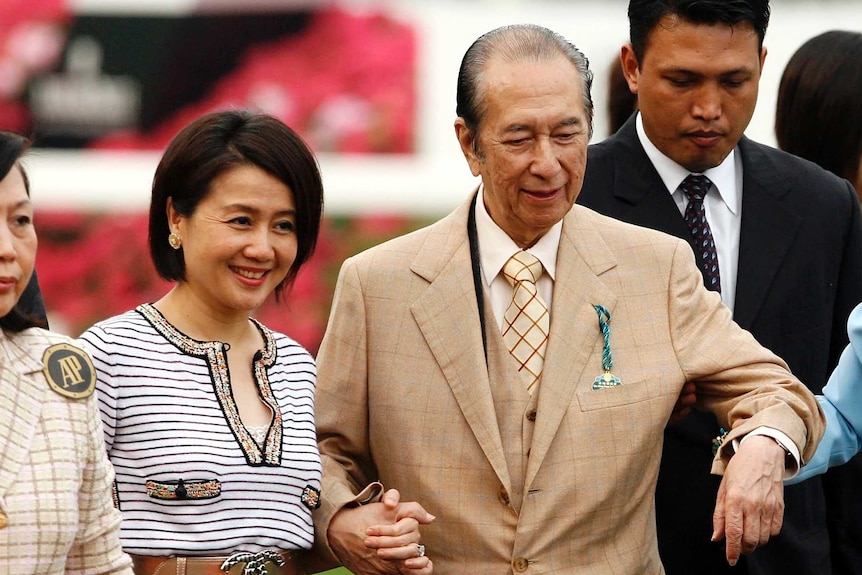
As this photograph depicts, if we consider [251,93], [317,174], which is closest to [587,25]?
[251,93]

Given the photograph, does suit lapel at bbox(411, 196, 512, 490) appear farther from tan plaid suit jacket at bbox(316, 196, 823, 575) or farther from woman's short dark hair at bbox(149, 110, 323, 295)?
woman's short dark hair at bbox(149, 110, 323, 295)

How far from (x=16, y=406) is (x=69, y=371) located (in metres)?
0.15

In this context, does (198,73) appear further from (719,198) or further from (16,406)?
(16,406)

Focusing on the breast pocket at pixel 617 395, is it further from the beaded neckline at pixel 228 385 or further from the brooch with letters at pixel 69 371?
the brooch with letters at pixel 69 371

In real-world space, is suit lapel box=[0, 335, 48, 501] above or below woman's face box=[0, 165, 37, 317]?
below

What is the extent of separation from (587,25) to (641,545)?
7270mm

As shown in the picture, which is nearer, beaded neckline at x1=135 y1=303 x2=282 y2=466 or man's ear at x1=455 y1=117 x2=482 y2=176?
Answer: beaded neckline at x1=135 y1=303 x2=282 y2=466

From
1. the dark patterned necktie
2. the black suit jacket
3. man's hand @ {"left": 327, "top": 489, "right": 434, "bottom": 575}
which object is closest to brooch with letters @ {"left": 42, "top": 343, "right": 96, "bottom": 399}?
man's hand @ {"left": 327, "top": 489, "right": 434, "bottom": 575}

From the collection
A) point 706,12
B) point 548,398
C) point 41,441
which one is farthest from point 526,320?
point 41,441

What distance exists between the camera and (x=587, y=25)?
10.9 metres

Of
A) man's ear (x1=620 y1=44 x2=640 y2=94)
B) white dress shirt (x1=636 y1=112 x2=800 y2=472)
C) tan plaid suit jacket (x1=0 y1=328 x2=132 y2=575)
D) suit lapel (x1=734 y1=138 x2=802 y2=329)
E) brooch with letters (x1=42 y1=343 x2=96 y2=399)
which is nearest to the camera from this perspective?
tan plaid suit jacket (x1=0 y1=328 x2=132 y2=575)

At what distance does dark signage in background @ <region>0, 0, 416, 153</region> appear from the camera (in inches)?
415

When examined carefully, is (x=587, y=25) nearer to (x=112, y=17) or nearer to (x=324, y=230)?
(x=324, y=230)

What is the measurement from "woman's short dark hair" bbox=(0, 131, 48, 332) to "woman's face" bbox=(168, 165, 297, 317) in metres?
0.56
